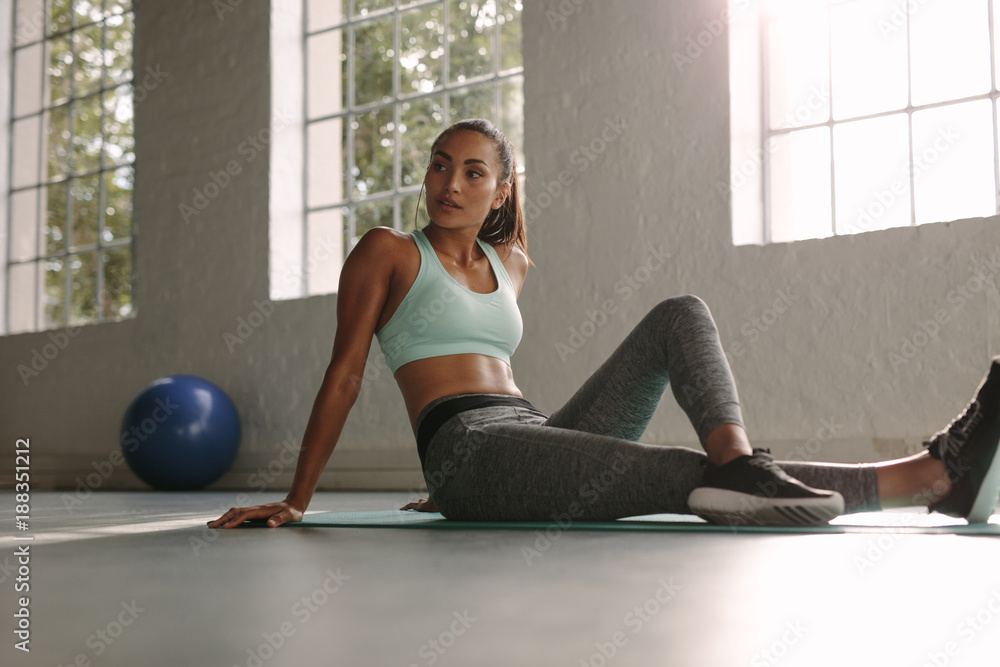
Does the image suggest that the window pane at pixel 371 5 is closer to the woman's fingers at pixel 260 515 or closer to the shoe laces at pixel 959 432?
the woman's fingers at pixel 260 515

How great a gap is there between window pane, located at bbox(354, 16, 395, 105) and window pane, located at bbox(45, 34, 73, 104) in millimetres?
2175

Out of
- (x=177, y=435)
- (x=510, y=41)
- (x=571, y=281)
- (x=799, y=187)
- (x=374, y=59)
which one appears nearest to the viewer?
(x=799, y=187)

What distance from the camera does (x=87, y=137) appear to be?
6504mm

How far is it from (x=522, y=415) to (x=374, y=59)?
6398 millimetres

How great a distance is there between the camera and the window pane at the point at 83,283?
21.0 ft

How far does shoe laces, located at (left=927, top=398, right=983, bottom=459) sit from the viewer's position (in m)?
1.52

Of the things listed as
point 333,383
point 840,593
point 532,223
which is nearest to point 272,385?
point 532,223

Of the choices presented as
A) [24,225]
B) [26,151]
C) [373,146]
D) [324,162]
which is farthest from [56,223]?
[324,162]

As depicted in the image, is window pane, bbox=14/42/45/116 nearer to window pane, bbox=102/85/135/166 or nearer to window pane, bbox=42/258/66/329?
window pane, bbox=102/85/135/166

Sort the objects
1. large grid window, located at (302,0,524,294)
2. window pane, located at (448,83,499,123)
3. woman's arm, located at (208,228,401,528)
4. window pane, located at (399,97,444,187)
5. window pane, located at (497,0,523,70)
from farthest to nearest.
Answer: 1. window pane, located at (497,0,523,70)
2. window pane, located at (448,83,499,123)
3. window pane, located at (399,97,444,187)
4. large grid window, located at (302,0,524,294)
5. woman's arm, located at (208,228,401,528)

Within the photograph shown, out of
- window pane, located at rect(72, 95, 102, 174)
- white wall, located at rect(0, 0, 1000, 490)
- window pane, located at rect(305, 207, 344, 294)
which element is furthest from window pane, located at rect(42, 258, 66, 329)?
window pane, located at rect(305, 207, 344, 294)

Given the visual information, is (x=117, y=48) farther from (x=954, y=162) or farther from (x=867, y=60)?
(x=954, y=162)

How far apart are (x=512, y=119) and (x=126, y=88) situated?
3297mm

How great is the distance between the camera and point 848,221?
3596mm
